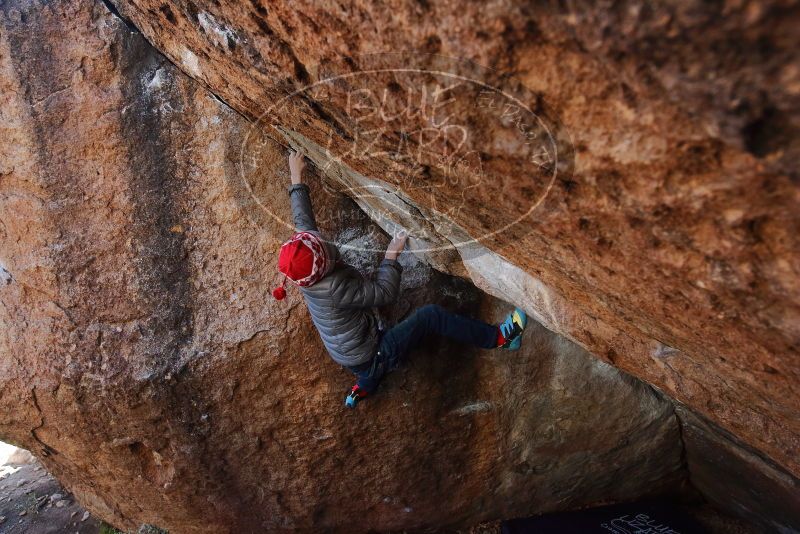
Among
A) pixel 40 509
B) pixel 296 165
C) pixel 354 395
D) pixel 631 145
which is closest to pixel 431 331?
pixel 354 395

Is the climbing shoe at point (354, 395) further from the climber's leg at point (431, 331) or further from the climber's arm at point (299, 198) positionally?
the climber's arm at point (299, 198)

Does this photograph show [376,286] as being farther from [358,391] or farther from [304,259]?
[358,391]

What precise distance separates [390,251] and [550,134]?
5.56ft

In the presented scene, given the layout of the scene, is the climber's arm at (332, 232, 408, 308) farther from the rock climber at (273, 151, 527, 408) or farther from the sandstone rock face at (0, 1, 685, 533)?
the sandstone rock face at (0, 1, 685, 533)

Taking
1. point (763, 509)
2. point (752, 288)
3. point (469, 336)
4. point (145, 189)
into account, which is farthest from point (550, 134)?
point (763, 509)

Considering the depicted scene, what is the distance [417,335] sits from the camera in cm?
303

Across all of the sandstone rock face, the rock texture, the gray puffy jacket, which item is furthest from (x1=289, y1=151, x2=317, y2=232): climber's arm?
the rock texture

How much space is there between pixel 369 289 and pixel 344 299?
15cm

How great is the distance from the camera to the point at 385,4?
4.06ft

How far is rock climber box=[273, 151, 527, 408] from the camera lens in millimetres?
2494

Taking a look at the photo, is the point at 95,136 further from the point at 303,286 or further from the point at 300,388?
the point at 300,388
